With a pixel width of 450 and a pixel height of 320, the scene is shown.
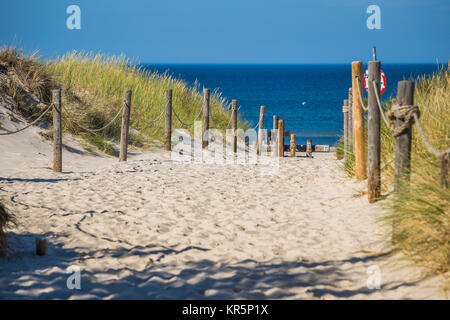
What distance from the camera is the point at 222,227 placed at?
6.38 meters

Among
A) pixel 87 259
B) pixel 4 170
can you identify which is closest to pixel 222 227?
pixel 87 259

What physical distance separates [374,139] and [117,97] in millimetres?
9635

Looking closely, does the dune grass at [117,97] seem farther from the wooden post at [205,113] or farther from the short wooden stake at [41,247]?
the short wooden stake at [41,247]

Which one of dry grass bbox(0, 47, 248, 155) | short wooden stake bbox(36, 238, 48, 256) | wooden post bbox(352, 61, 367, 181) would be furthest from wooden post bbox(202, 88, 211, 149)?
short wooden stake bbox(36, 238, 48, 256)

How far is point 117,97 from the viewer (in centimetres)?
1495

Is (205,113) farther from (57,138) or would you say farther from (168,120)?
(57,138)

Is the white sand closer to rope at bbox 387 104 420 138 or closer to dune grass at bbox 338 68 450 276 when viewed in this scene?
dune grass at bbox 338 68 450 276

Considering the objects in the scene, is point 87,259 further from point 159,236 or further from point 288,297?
point 288,297

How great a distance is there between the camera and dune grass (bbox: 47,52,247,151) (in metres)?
13.4

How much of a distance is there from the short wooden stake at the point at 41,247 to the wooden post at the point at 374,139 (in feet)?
13.8

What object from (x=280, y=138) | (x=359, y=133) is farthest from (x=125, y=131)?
(x=359, y=133)

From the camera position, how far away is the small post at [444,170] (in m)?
4.08

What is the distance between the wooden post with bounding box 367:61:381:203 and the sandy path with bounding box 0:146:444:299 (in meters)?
0.27

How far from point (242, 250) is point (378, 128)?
274 centimetres
